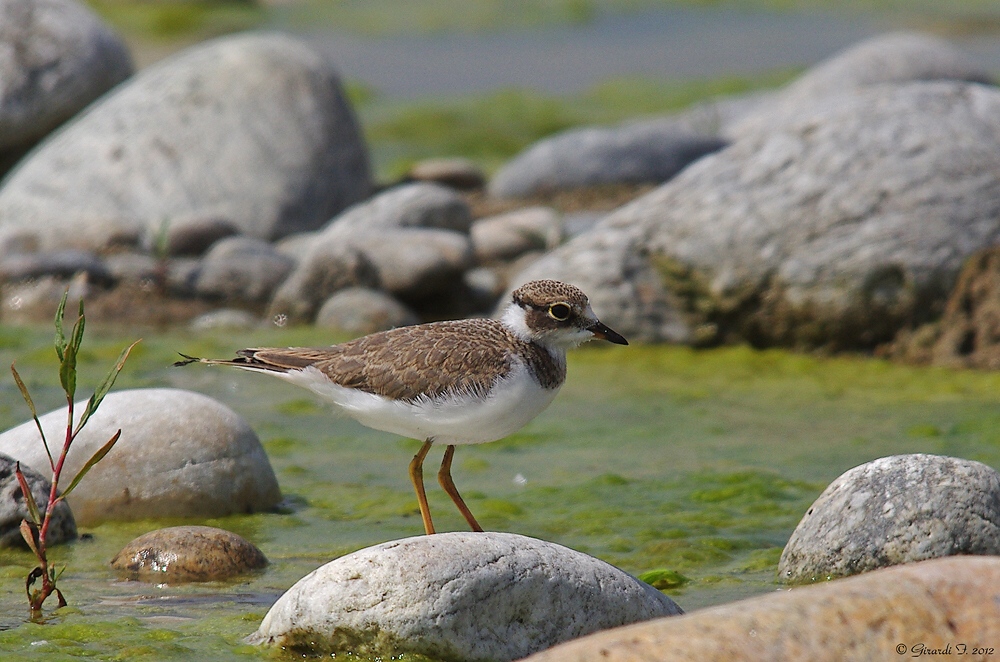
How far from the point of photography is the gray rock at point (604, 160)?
1343cm

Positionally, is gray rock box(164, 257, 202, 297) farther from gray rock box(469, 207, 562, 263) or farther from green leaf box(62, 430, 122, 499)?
green leaf box(62, 430, 122, 499)

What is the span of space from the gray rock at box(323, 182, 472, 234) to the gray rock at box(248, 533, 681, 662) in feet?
23.1

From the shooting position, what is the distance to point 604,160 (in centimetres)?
1357

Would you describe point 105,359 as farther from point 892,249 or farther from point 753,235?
point 892,249

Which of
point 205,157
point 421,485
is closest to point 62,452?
point 421,485

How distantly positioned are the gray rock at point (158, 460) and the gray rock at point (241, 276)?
4638 mm

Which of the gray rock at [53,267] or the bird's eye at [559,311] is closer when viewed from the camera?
the bird's eye at [559,311]

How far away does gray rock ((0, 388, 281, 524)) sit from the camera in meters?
5.89

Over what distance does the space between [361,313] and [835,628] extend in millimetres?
6928

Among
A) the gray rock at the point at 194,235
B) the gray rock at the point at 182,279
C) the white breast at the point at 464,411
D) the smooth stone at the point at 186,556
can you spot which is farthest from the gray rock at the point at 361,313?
the white breast at the point at 464,411

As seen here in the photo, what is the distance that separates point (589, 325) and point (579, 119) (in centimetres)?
1475

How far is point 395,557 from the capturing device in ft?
13.8

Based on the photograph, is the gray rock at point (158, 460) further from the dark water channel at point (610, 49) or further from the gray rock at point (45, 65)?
the dark water channel at point (610, 49)

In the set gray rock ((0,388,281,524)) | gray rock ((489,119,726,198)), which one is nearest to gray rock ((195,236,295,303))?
gray rock ((489,119,726,198))
